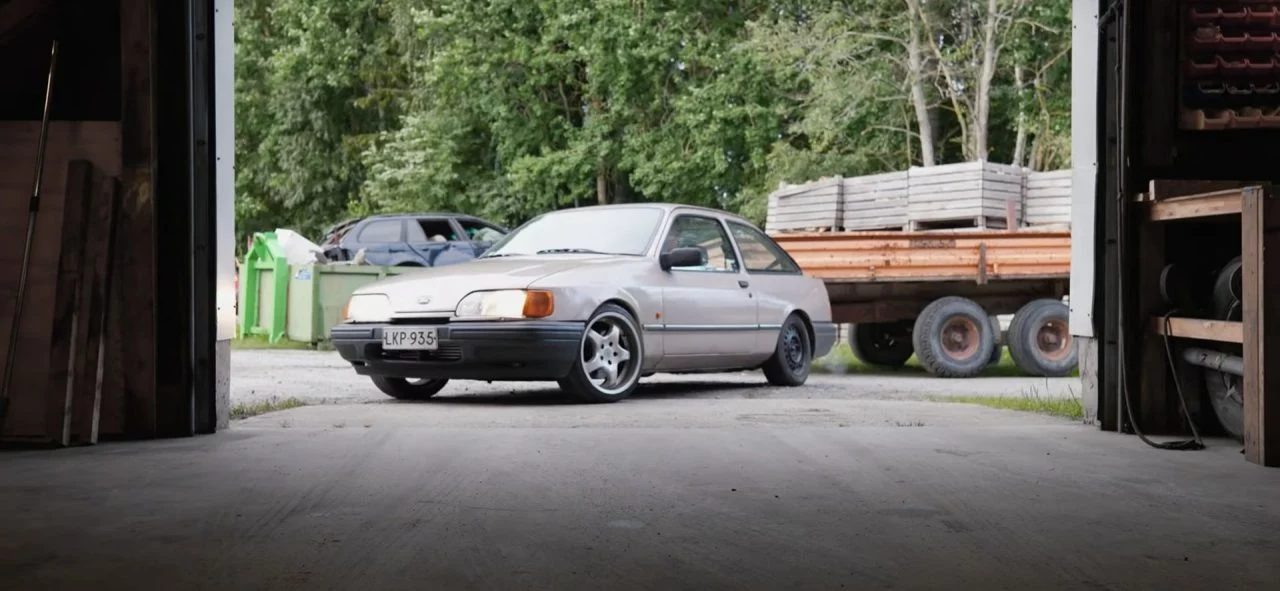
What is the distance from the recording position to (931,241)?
1569cm

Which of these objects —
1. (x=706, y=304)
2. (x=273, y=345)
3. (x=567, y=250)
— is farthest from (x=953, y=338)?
(x=273, y=345)

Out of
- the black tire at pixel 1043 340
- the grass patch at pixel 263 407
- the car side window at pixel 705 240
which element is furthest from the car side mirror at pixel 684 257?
the black tire at pixel 1043 340

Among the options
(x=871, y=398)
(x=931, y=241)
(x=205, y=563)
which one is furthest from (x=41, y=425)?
(x=931, y=241)

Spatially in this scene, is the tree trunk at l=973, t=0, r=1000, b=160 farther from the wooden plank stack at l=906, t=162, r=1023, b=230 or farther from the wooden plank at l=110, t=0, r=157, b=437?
the wooden plank at l=110, t=0, r=157, b=437

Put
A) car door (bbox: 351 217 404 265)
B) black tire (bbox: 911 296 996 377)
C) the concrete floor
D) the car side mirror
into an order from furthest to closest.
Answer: car door (bbox: 351 217 404 265)
black tire (bbox: 911 296 996 377)
the car side mirror
the concrete floor

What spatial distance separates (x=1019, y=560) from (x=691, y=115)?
2613 cm

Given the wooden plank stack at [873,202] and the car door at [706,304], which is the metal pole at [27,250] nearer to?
the car door at [706,304]

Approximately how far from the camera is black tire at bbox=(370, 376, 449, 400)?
36.1 feet

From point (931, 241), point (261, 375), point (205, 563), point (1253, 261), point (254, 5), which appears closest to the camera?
point (205, 563)

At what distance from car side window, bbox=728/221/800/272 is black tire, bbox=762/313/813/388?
1.57 feet

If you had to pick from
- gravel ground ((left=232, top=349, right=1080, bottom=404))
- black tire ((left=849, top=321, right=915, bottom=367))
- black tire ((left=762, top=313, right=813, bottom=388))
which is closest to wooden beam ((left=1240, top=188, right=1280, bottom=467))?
gravel ground ((left=232, top=349, right=1080, bottom=404))

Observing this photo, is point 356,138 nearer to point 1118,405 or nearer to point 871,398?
point 871,398

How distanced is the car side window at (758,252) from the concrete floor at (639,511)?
4.33 m

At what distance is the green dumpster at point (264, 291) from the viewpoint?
62.3 feet
